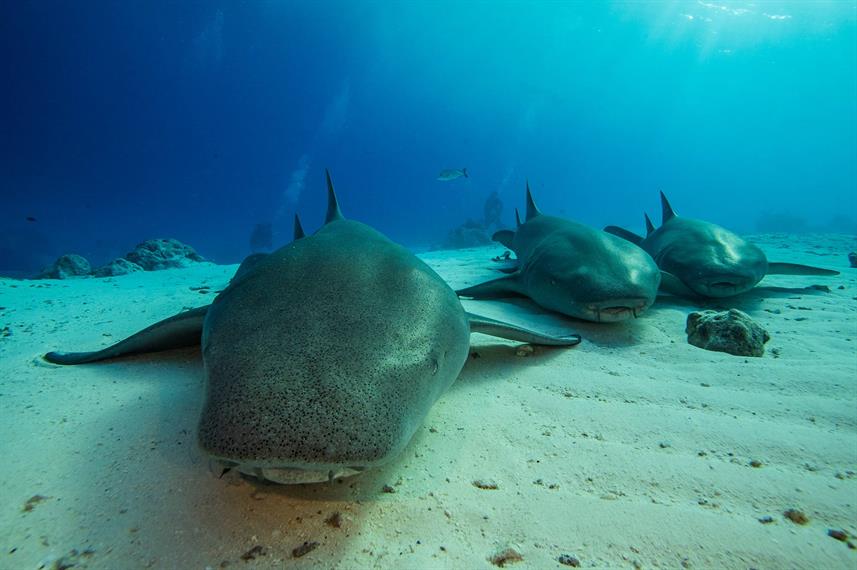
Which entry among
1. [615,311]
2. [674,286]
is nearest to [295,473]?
[615,311]

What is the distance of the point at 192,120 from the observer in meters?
94.6

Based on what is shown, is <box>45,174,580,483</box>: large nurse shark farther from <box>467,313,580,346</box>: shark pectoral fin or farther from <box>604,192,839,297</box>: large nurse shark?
<box>604,192,839,297</box>: large nurse shark

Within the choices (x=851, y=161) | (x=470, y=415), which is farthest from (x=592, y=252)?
(x=851, y=161)

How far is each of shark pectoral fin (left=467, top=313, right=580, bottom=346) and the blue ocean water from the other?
33.8 metres

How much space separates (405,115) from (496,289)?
13252 centimetres

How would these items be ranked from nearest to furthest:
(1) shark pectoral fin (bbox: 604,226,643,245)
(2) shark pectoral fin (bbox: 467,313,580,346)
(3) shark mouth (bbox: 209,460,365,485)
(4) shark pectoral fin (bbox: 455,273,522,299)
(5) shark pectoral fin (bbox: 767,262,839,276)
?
1. (3) shark mouth (bbox: 209,460,365,485)
2. (2) shark pectoral fin (bbox: 467,313,580,346)
3. (4) shark pectoral fin (bbox: 455,273,522,299)
4. (5) shark pectoral fin (bbox: 767,262,839,276)
5. (1) shark pectoral fin (bbox: 604,226,643,245)

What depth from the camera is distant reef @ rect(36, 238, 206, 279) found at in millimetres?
9531

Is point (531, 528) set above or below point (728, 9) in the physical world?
below

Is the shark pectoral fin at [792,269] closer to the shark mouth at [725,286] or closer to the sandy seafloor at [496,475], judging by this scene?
the shark mouth at [725,286]

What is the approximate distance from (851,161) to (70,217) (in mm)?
240608

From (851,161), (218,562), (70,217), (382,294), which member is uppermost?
(851,161)

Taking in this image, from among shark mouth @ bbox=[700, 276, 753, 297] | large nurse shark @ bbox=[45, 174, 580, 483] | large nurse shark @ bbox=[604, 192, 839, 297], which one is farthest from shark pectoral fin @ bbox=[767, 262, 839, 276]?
large nurse shark @ bbox=[45, 174, 580, 483]

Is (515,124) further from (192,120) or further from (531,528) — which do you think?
(531,528)

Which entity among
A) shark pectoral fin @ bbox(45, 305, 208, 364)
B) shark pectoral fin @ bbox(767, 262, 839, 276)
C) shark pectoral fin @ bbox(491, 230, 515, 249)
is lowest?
shark pectoral fin @ bbox(767, 262, 839, 276)
